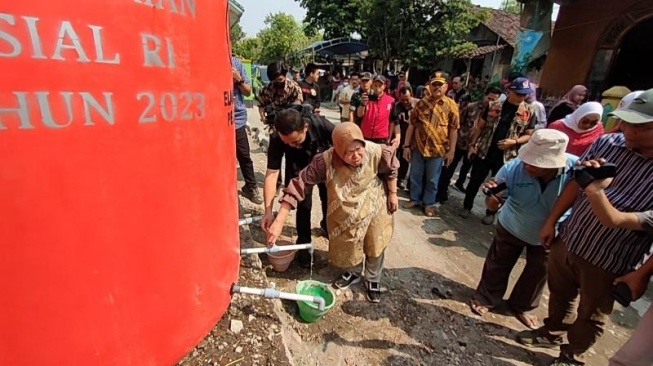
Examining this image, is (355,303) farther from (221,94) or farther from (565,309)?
(221,94)

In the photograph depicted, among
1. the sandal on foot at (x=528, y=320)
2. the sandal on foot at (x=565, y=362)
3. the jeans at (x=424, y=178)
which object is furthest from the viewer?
the jeans at (x=424, y=178)

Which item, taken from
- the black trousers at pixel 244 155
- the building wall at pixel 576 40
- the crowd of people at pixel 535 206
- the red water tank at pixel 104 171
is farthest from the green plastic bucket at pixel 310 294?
the building wall at pixel 576 40

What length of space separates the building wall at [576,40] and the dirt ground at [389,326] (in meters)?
7.20

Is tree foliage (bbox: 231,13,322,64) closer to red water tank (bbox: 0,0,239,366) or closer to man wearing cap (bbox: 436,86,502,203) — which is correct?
man wearing cap (bbox: 436,86,502,203)

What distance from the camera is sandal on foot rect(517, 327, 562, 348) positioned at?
2.68 m

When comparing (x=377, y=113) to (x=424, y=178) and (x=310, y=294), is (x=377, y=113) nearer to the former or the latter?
(x=424, y=178)

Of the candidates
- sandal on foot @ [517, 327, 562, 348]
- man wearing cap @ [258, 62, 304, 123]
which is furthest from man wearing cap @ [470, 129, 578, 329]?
man wearing cap @ [258, 62, 304, 123]

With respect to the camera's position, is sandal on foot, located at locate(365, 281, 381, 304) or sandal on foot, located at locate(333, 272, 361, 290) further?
sandal on foot, located at locate(333, 272, 361, 290)

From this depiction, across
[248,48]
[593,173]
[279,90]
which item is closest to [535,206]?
[593,173]

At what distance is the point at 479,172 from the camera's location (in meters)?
4.70

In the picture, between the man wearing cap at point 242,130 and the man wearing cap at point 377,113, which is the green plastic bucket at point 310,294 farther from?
the man wearing cap at point 377,113

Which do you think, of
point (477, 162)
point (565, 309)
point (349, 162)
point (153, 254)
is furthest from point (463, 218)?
point (153, 254)

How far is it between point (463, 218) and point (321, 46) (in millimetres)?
18544

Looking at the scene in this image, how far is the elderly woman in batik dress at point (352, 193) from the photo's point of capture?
7.96ft
